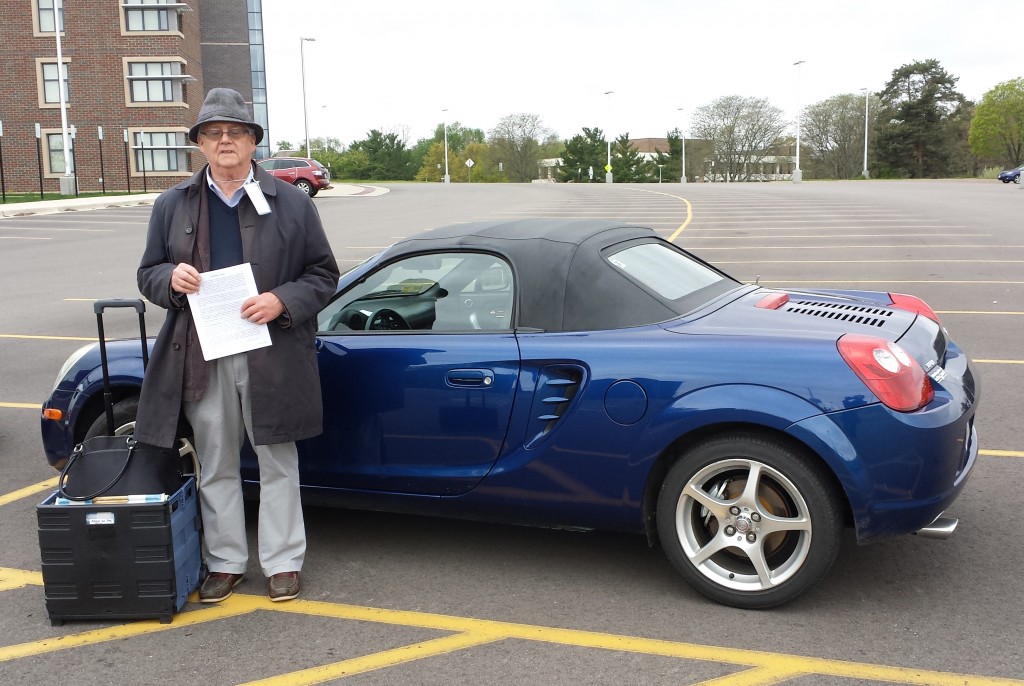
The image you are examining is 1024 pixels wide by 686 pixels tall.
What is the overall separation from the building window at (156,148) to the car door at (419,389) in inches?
1970

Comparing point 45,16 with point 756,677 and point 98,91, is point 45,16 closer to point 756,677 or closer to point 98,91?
point 98,91

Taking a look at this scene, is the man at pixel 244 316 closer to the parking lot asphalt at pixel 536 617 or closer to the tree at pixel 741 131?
the parking lot asphalt at pixel 536 617

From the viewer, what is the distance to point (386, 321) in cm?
425

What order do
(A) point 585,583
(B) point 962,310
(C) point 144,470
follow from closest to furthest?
(C) point 144,470
(A) point 585,583
(B) point 962,310

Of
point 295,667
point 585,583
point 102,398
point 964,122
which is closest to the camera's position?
point 295,667

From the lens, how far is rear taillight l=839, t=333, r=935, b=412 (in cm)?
332

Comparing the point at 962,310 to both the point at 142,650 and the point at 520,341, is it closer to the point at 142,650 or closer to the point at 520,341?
the point at 520,341

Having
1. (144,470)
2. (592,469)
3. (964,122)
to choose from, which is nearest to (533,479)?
(592,469)

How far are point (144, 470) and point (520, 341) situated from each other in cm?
152

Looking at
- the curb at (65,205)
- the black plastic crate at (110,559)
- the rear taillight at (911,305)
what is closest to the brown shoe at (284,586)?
the black plastic crate at (110,559)

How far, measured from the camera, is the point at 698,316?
389 centimetres

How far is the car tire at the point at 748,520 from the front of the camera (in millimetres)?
3379

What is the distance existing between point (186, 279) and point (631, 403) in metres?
1.73

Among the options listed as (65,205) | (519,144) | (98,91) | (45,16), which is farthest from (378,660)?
(519,144)
